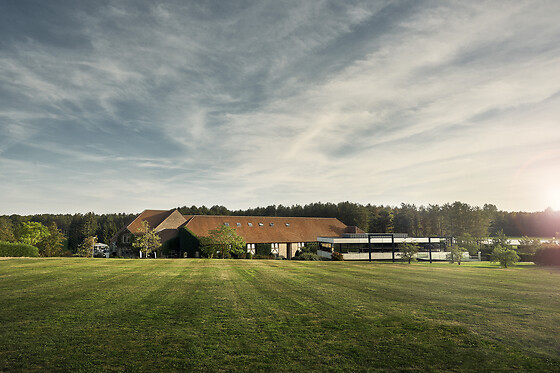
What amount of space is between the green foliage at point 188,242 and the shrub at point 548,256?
50.5 meters

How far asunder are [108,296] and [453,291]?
18.1 meters

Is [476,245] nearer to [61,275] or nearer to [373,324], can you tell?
[373,324]

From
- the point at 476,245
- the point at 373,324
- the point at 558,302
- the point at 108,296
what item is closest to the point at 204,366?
the point at 373,324

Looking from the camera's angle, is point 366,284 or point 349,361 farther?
point 366,284

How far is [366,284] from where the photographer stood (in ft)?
64.0

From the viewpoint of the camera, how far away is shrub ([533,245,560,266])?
40.0 meters

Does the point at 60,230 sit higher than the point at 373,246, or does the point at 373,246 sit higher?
the point at 60,230

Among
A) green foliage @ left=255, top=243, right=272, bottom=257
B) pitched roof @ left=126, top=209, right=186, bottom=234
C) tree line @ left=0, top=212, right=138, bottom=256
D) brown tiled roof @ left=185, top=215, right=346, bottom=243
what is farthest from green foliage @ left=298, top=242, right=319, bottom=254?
tree line @ left=0, top=212, right=138, bottom=256

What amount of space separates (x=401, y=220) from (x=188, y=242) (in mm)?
82093

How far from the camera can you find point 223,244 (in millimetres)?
49594

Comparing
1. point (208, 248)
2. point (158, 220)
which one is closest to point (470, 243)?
point (208, 248)

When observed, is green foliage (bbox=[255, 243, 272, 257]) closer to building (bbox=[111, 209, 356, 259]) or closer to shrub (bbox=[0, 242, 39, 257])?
building (bbox=[111, 209, 356, 259])

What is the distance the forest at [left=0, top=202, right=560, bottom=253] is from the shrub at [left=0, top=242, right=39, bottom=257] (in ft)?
108

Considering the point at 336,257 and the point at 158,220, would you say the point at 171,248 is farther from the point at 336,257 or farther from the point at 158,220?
the point at 336,257
